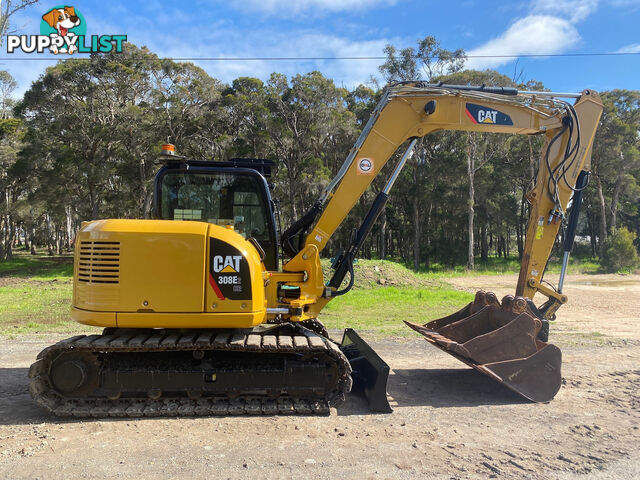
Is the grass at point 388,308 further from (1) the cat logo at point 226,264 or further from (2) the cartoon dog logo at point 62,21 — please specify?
(2) the cartoon dog logo at point 62,21

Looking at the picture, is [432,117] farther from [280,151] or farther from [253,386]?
[280,151]

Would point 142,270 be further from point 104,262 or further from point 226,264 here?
point 226,264

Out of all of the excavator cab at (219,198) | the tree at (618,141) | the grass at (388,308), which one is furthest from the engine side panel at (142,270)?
the tree at (618,141)

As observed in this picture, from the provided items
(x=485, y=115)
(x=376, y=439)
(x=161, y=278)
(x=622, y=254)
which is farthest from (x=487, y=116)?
(x=622, y=254)

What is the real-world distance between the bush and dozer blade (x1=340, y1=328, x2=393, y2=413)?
2926 centimetres

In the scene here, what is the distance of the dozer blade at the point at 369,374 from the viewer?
491 centimetres

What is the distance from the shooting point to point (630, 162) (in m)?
34.1

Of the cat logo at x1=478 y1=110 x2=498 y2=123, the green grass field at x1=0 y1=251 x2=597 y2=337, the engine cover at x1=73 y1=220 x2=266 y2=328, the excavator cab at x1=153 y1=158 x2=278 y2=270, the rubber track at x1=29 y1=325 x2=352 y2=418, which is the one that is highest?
the cat logo at x1=478 y1=110 x2=498 y2=123

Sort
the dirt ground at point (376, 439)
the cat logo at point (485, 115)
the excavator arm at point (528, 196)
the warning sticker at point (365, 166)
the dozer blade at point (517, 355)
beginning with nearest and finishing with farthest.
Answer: the dirt ground at point (376, 439) < the dozer blade at point (517, 355) < the excavator arm at point (528, 196) < the warning sticker at point (365, 166) < the cat logo at point (485, 115)

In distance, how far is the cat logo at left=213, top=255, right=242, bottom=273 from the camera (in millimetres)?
4613

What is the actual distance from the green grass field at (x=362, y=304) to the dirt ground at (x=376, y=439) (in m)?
4.03

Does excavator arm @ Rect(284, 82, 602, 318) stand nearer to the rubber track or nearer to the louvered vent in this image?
the rubber track

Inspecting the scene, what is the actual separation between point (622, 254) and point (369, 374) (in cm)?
3025

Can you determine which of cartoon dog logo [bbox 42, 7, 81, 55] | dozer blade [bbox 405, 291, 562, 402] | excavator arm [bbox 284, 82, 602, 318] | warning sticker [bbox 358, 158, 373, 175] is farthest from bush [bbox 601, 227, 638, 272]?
cartoon dog logo [bbox 42, 7, 81, 55]
